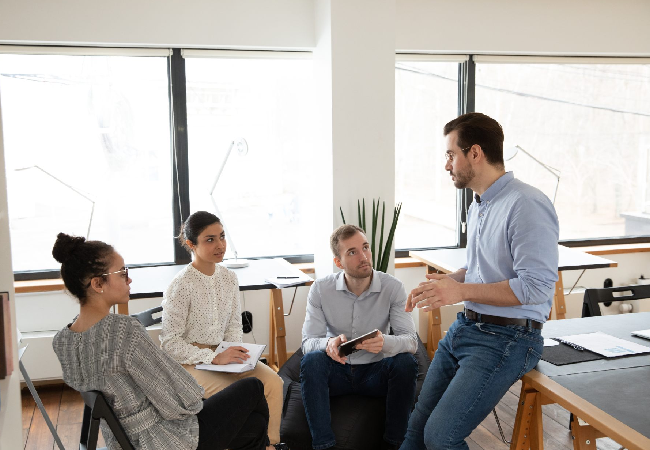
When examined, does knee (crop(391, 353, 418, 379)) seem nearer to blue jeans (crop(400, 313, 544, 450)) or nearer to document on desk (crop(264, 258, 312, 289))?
Answer: blue jeans (crop(400, 313, 544, 450))

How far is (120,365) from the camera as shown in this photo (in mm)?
1945

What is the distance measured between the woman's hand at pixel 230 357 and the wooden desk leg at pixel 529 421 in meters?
1.24

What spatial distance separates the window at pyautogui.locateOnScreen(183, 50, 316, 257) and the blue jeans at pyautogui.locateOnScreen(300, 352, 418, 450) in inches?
78.1

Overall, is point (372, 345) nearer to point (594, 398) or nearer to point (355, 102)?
point (594, 398)

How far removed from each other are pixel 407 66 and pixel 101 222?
2.51m

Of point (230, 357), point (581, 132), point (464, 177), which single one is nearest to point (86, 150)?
point (230, 357)

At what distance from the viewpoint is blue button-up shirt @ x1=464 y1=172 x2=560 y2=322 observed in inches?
75.3

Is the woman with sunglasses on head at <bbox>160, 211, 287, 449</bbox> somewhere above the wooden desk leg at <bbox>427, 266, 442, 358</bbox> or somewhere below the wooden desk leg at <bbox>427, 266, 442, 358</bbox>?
above

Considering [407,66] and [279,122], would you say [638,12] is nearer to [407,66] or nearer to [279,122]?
[407,66]

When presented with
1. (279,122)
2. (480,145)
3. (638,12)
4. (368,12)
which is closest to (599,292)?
(480,145)

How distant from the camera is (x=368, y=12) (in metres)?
3.93

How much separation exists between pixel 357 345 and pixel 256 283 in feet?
3.53

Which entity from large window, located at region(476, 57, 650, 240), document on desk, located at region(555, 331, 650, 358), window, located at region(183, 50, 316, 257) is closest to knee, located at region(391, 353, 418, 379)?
document on desk, located at region(555, 331, 650, 358)

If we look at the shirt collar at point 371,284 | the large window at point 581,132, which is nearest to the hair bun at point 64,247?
the shirt collar at point 371,284
